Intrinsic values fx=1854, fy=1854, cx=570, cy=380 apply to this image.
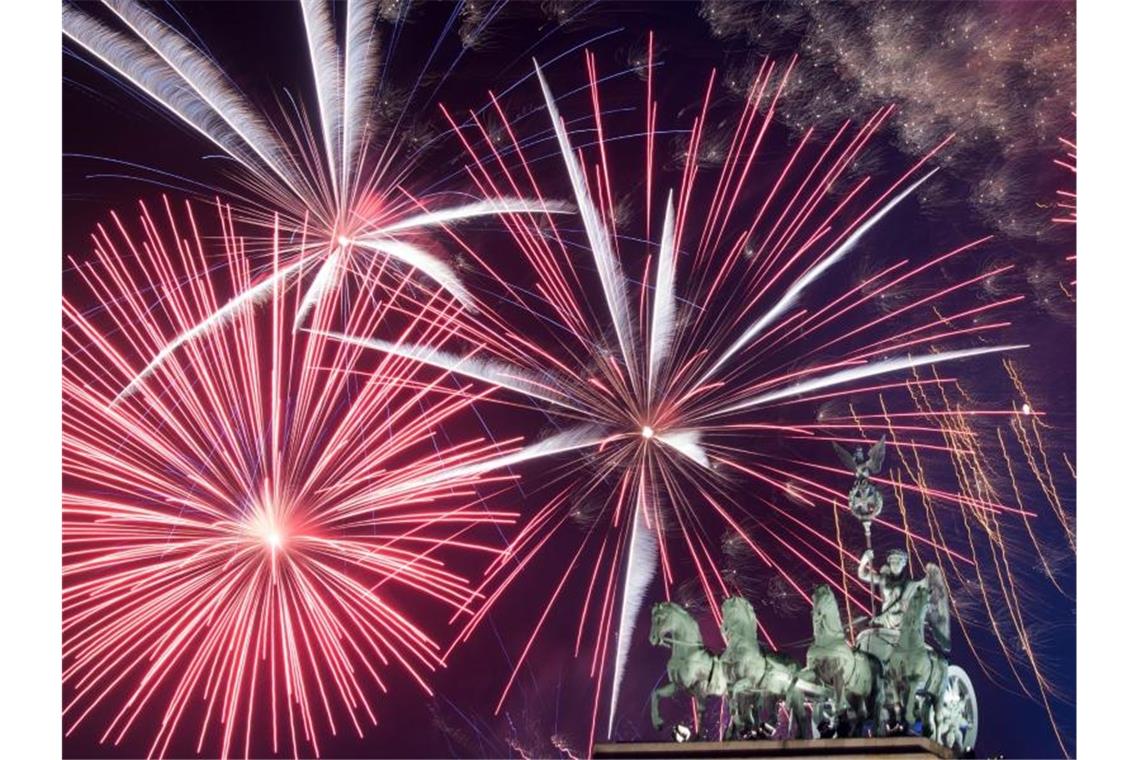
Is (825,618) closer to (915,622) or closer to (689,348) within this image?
(915,622)

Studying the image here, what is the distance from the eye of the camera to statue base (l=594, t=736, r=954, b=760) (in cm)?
1310

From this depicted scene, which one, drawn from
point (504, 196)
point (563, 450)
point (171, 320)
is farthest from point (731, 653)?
point (171, 320)

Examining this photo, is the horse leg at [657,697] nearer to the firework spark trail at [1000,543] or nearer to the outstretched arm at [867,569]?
the outstretched arm at [867,569]

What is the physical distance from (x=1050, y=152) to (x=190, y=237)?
7.80 meters

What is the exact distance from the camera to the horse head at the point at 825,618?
13.6 meters

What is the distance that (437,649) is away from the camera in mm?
16469

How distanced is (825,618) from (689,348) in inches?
145

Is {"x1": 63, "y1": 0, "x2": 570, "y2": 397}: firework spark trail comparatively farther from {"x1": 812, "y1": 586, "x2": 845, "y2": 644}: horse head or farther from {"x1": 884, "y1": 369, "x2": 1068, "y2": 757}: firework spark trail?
{"x1": 812, "y1": 586, "x2": 845, "y2": 644}: horse head

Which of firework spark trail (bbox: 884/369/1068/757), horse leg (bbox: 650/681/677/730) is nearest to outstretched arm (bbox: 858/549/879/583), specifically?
horse leg (bbox: 650/681/677/730)

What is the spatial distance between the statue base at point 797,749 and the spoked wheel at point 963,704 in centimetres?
38

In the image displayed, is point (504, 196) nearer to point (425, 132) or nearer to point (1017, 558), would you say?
point (425, 132)

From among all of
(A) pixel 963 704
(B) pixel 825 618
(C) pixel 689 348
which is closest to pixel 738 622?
(B) pixel 825 618

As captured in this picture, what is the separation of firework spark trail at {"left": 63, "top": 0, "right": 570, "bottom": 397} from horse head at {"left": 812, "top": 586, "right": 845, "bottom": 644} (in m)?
4.73

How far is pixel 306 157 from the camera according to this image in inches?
659
